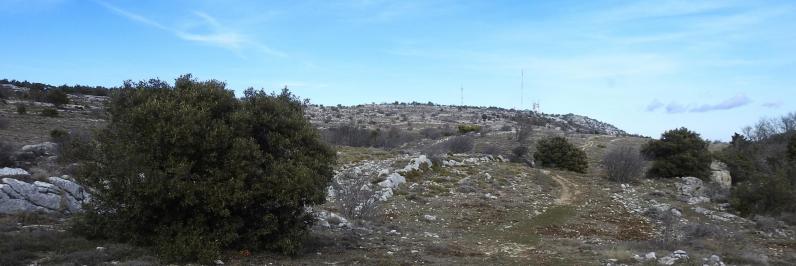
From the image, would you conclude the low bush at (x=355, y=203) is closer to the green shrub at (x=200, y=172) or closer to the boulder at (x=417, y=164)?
the green shrub at (x=200, y=172)

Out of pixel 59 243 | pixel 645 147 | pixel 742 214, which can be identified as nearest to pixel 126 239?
pixel 59 243

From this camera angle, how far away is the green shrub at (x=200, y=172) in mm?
10078

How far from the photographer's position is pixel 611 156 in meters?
32.4

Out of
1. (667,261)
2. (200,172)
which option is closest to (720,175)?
(667,261)

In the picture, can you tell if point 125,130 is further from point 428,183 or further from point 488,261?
point 428,183

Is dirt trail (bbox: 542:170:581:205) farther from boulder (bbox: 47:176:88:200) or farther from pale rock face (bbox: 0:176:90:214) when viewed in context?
pale rock face (bbox: 0:176:90:214)

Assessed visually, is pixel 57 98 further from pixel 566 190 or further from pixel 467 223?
pixel 467 223

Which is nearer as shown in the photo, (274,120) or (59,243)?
(59,243)

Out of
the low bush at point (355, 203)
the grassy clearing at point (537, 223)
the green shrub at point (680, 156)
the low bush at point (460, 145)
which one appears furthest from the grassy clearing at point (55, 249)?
the low bush at point (460, 145)

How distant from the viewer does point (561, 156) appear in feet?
119

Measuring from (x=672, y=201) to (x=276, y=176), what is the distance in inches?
767

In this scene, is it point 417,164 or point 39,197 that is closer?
point 39,197

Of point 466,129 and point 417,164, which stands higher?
point 466,129

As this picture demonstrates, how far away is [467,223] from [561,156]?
21.5 meters
